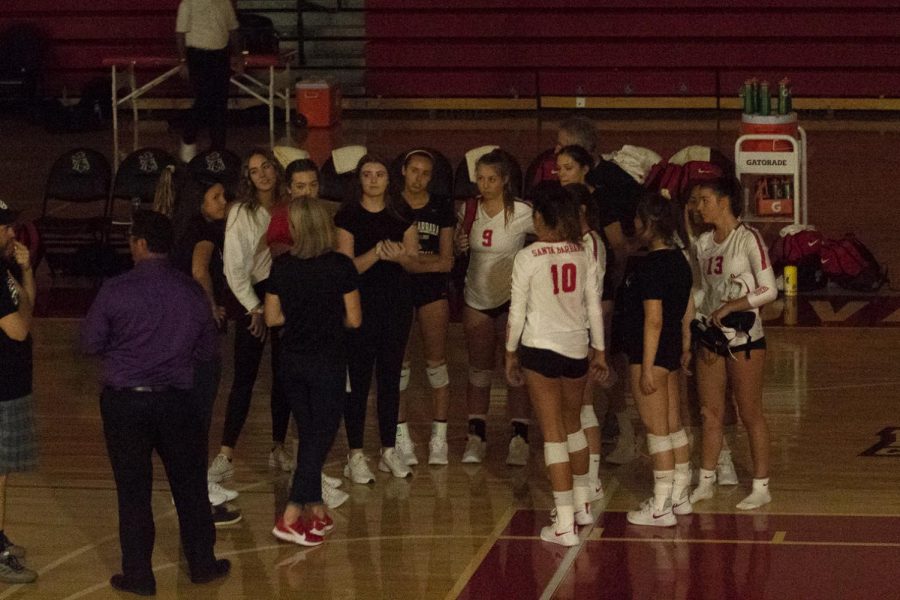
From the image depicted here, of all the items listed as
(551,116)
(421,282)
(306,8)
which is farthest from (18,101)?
A: (421,282)

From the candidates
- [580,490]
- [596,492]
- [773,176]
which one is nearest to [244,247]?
[580,490]

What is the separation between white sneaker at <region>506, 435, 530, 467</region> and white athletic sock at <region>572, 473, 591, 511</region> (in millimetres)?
1049

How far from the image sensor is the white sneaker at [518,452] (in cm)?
895

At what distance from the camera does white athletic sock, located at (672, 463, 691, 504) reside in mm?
7984

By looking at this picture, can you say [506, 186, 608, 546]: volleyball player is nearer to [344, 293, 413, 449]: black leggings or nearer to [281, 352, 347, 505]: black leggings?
[281, 352, 347, 505]: black leggings

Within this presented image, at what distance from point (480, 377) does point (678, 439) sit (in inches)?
54.0

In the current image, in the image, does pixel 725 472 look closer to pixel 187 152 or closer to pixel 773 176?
pixel 773 176

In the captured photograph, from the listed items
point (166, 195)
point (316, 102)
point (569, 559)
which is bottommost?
point (569, 559)

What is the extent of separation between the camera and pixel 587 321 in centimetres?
770

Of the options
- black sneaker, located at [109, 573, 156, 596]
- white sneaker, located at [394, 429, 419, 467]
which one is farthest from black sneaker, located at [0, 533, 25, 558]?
white sneaker, located at [394, 429, 419, 467]

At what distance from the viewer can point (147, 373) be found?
22.6 feet

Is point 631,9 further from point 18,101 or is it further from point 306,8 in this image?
point 18,101

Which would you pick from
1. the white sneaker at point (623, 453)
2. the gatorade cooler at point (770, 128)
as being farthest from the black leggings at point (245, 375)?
the gatorade cooler at point (770, 128)

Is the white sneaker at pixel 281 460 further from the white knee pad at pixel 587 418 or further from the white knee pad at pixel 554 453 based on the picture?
the white knee pad at pixel 554 453
